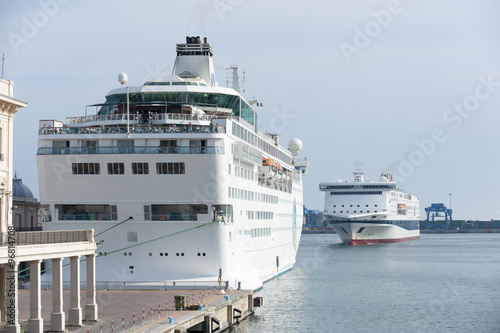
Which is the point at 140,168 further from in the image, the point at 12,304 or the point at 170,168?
the point at 12,304

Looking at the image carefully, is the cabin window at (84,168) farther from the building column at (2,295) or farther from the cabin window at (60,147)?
the building column at (2,295)

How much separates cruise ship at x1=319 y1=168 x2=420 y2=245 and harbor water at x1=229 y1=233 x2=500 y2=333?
59.8 m

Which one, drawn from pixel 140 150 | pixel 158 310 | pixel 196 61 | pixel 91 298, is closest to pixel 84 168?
pixel 140 150

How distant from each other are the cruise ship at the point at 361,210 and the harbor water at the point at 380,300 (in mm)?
59778

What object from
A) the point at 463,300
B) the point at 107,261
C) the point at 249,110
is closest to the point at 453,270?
the point at 463,300

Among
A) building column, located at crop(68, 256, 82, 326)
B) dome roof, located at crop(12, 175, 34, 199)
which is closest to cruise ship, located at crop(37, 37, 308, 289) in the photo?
building column, located at crop(68, 256, 82, 326)

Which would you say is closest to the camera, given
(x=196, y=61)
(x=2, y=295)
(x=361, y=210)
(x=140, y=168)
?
(x=2, y=295)

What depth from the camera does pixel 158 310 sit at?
37.4 metres

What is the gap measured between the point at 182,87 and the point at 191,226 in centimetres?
1196

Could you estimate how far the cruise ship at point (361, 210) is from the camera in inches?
5842

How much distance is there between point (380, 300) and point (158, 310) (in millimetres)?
22332

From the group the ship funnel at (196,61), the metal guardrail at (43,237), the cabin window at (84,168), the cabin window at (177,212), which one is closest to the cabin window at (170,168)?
the cabin window at (177,212)

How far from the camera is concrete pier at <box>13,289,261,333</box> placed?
32.3 metres

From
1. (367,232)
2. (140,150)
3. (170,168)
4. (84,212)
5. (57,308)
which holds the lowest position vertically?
(57,308)
